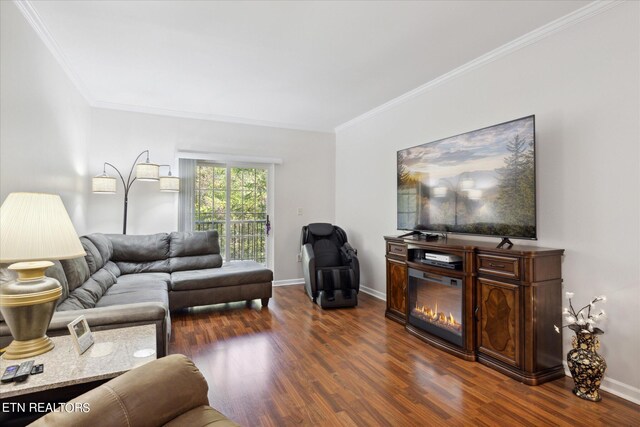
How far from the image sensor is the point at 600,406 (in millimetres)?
2041

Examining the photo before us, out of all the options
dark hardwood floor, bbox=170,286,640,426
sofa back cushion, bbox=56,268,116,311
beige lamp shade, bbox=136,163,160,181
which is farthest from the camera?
beige lamp shade, bbox=136,163,160,181

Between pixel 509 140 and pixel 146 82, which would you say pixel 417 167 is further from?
pixel 146 82

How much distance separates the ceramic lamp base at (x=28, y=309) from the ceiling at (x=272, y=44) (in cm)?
196

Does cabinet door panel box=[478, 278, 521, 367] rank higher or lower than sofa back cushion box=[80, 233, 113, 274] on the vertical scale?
lower

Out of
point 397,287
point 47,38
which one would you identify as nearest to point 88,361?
point 47,38

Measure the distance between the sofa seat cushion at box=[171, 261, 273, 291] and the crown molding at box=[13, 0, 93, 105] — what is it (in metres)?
2.42

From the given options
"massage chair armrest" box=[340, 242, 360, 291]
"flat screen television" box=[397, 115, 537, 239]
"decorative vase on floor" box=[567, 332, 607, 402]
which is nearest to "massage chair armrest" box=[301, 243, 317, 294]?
"massage chair armrest" box=[340, 242, 360, 291]

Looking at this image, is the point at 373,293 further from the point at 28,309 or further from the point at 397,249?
the point at 28,309

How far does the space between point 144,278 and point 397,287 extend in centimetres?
281

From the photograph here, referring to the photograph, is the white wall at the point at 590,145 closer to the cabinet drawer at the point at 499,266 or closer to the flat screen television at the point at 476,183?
the flat screen television at the point at 476,183

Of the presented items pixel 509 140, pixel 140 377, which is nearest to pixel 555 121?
pixel 509 140

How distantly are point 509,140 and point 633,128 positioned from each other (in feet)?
2.40

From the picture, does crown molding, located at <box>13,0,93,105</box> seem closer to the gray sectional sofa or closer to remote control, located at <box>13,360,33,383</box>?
the gray sectional sofa

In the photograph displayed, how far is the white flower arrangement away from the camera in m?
2.16
